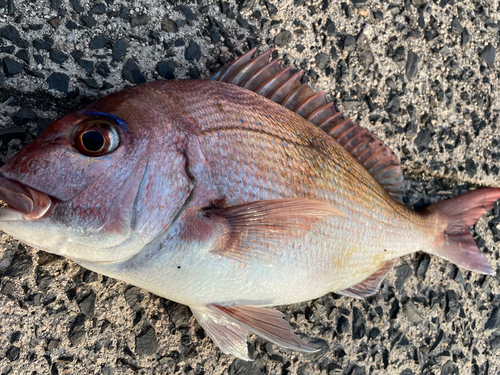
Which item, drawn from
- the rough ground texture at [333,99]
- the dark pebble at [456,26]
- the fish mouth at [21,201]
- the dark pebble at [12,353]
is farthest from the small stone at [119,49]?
the dark pebble at [456,26]

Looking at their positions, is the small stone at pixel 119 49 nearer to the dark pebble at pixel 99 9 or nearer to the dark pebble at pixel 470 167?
the dark pebble at pixel 99 9

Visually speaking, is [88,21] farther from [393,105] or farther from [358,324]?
[358,324]

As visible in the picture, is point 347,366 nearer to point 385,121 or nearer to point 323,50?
point 385,121

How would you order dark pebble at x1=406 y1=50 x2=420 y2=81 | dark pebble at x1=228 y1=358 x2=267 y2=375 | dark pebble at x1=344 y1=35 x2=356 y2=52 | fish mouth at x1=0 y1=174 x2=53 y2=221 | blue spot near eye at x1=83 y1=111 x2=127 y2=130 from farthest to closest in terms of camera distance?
dark pebble at x1=406 y1=50 x2=420 y2=81 → dark pebble at x1=344 y1=35 x2=356 y2=52 → dark pebble at x1=228 y1=358 x2=267 y2=375 → blue spot near eye at x1=83 y1=111 x2=127 y2=130 → fish mouth at x1=0 y1=174 x2=53 y2=221

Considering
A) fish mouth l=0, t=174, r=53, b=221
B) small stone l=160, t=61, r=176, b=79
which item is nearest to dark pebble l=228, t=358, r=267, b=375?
fish mouth l=0, t=174, r=53, b=221

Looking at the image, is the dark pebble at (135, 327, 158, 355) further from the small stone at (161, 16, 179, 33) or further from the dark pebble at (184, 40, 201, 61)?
the small stone at (161, 16, 179, 33)

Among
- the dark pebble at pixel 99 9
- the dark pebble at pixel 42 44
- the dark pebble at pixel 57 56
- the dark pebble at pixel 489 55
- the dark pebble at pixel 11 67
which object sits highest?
the dark pebble at pixel 489 55

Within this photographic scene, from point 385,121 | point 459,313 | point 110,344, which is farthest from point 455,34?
point 110,344
